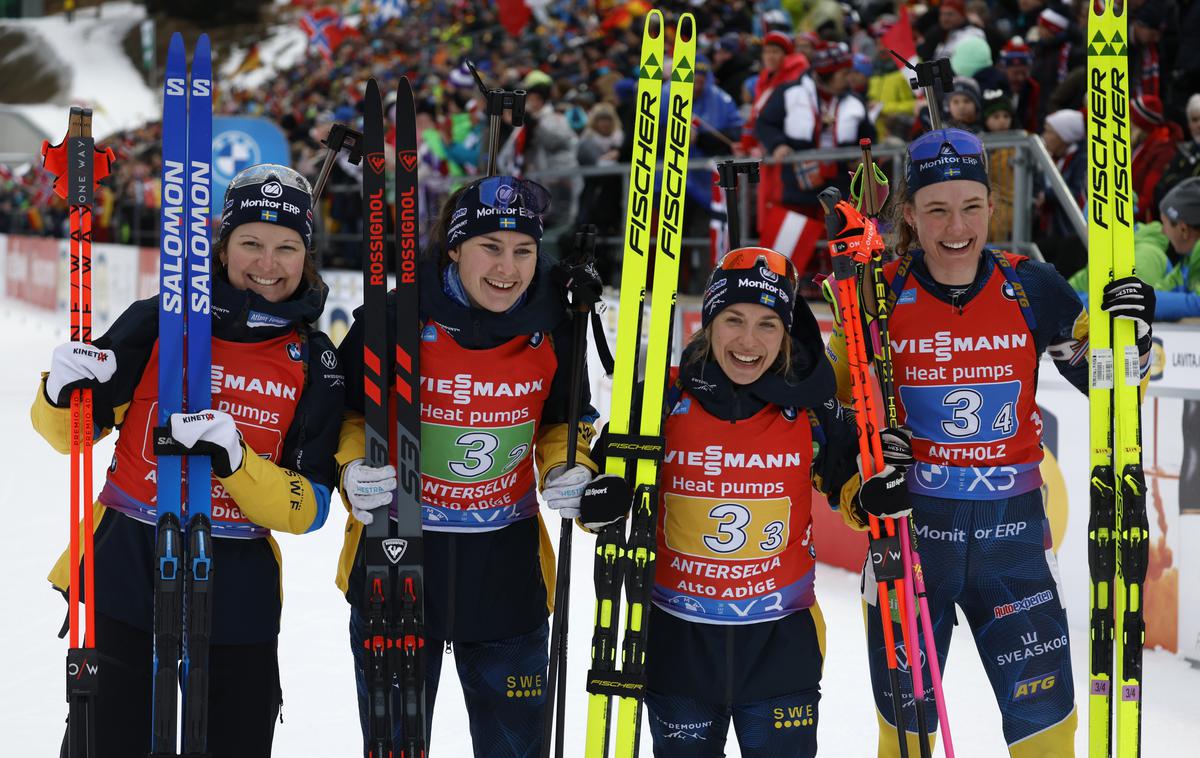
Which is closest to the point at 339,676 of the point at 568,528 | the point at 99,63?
the point at 568,528

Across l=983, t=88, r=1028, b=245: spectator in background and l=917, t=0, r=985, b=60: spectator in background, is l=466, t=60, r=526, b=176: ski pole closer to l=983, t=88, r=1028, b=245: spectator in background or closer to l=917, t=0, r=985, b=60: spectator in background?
l=983, t=88, r=1028, b=245: spectator in background

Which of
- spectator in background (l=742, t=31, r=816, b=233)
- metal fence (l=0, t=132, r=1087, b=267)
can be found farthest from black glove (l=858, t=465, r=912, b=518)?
spectator in background (l=742, t=31, r=816, b=233)

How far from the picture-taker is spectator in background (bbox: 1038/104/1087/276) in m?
5.86

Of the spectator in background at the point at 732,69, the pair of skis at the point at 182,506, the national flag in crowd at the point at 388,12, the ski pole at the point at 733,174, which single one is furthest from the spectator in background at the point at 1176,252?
the national flag in crowd at the point at 388,12

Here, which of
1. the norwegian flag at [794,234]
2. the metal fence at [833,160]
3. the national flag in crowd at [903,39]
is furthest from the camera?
the national flag in crowd at [903,39]

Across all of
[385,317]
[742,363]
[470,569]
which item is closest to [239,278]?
[385,317]

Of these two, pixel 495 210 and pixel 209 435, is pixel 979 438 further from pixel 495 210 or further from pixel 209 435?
pixel 209 435

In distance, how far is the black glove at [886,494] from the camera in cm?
256

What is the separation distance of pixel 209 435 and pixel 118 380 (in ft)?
→ 1.10

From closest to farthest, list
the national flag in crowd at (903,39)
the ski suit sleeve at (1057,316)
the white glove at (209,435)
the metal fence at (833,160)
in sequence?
the white glove at (209,435) → the ski suit sleeve at (1057,316) → the metal fence at (833,160) → the national flag in crowd at (903,39)

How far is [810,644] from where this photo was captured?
8.44 feet

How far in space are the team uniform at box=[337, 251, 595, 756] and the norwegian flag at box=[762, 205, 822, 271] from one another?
438cm

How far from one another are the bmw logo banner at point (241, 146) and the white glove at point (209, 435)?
317 inches

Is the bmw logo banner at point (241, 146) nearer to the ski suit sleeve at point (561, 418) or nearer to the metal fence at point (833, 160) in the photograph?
the metal fence at point (833, 160)
